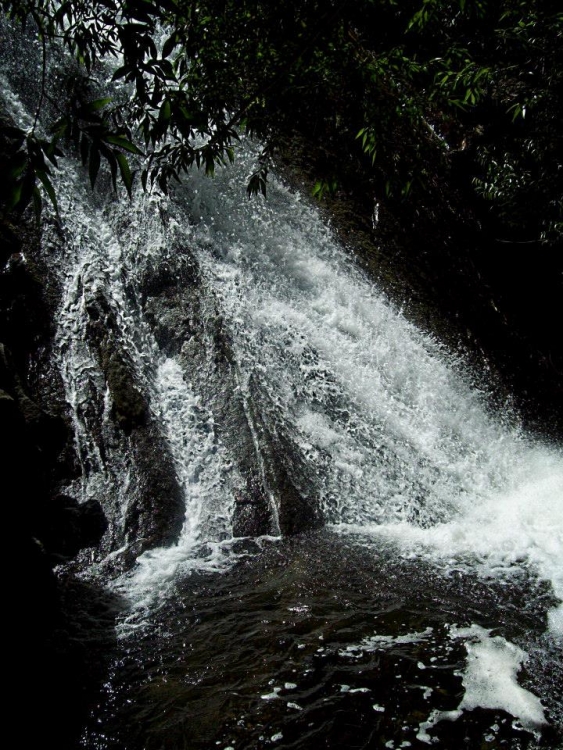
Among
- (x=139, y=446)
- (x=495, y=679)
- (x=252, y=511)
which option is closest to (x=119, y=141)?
(x=495, y=679)

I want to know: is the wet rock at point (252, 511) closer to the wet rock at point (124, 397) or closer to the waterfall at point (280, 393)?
the waterfall at point (280, 393)

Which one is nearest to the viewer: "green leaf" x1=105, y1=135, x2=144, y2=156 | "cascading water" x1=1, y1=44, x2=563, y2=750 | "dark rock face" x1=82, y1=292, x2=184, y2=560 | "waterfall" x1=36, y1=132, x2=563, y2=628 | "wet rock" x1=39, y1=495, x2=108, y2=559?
"green leaf" x1=105, y1=135, x2=144, y2=156

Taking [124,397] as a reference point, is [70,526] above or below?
below

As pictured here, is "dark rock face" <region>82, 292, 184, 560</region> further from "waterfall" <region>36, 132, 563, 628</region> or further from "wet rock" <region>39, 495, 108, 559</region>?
"wet rock" <region>39, 495, 108, 559</region>

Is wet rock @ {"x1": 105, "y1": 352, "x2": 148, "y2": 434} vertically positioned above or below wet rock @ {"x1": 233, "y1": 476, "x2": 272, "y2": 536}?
above

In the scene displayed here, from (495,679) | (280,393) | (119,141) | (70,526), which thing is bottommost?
(495,679)

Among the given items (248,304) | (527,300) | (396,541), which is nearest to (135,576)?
(396,541)

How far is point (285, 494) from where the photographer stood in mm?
5324

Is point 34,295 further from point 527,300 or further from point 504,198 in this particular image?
point 527,300

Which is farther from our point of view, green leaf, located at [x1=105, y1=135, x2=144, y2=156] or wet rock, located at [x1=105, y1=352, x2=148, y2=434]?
wet rock, located at [x1=105, y1=352, x2=148, y2=434]

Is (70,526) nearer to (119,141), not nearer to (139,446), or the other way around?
(139,446)

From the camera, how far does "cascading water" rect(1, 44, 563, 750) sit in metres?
2.75

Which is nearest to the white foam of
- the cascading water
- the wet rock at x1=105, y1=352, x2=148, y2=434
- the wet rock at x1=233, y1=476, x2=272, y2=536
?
the cascading water

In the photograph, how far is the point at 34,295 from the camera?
6.57 metres
